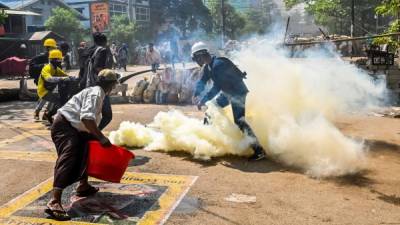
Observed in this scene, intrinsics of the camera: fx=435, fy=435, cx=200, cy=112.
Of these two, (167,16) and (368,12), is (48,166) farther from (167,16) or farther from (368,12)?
(167,16)

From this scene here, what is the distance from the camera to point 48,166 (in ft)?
21.3

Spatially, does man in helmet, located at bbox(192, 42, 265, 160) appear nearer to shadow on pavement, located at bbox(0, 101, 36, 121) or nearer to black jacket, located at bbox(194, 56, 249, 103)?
black jacket, located at bbox(194, 56, 249, 103)

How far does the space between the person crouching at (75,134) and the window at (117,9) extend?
44.8m

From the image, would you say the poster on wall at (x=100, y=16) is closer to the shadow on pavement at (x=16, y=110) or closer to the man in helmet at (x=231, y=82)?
the shadow on pavement at (x=16, y=110)

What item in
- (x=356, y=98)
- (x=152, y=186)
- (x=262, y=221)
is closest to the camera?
(x=262, y=221)

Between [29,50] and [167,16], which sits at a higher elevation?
[167,16]

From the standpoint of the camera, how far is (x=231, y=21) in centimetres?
3753

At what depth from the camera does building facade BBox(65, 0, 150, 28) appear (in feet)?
162

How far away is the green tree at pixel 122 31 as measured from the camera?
39781mm

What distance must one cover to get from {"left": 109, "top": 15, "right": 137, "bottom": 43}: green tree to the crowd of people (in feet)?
99.4

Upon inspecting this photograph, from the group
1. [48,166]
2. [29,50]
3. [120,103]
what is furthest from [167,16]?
[48,166]

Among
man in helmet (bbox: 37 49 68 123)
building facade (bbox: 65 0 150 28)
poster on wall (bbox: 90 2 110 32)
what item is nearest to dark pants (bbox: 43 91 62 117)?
man in helmet (bbox: 37 49 68 123)

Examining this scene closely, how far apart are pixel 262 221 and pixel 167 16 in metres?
44.4

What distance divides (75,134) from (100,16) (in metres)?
38.1
